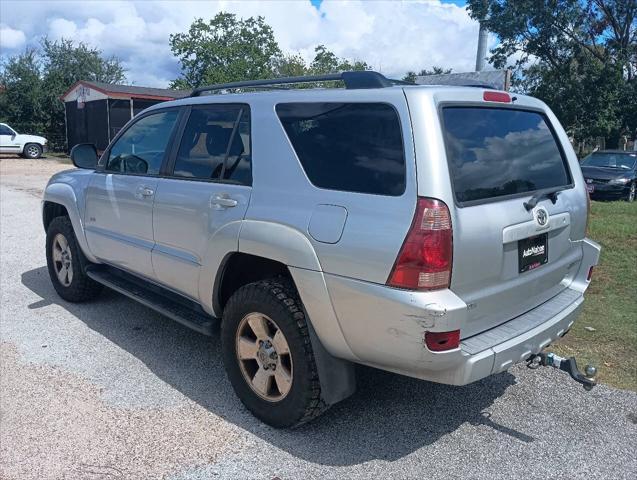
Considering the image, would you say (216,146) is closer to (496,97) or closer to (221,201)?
(221,201)

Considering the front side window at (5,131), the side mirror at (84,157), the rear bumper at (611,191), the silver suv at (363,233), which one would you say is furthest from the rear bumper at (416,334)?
the front side window at (5,131)

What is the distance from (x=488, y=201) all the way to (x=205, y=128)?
2.01m

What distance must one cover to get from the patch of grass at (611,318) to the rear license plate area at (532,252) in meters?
1.41

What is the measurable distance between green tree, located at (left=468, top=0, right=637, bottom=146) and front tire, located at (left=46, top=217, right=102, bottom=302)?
25848 millimetres

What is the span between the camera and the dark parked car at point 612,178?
14.6m

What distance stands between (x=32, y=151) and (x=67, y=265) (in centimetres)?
2394

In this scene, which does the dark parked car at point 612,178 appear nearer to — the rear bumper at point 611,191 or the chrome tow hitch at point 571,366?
the rear bumper at point 611,191

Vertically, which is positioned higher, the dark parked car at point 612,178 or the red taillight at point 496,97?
the red taillight at point 496,97

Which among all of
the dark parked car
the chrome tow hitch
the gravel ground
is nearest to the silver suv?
the chrome tow hitch

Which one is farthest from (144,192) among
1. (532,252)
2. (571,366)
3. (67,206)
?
(571,366)

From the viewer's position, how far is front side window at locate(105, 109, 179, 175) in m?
4.25

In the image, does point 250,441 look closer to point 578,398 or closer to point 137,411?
point 137,411

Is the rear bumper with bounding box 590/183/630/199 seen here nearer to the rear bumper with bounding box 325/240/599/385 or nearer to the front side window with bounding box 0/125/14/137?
the rear bumper with bounding box 325/240/599/385

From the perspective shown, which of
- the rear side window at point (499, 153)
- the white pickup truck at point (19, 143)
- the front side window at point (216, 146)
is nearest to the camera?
the rear side window at point (499, 153)
